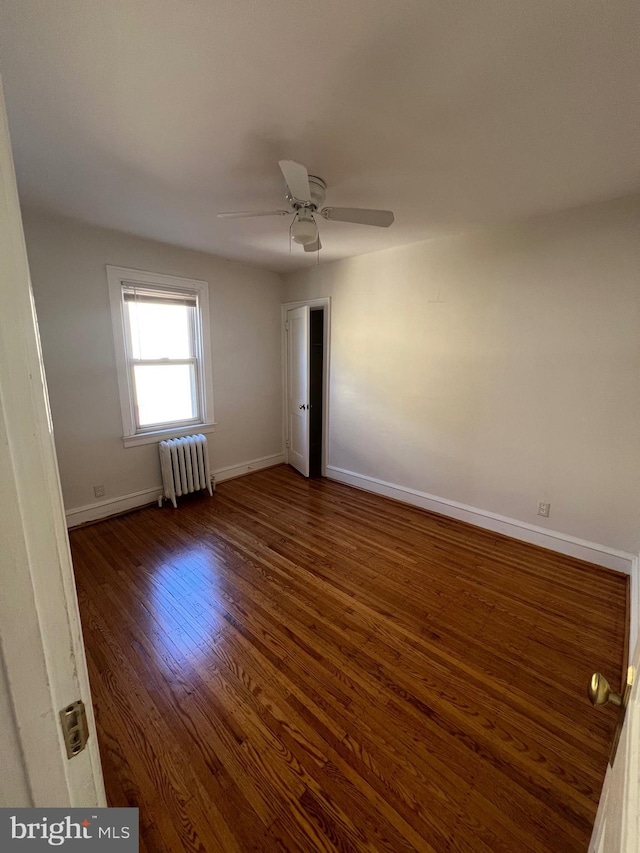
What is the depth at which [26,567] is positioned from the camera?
469 mm

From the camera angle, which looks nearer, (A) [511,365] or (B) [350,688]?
(B) [350,688]

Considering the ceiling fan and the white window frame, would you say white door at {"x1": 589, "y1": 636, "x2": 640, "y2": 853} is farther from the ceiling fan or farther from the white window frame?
the white window frame

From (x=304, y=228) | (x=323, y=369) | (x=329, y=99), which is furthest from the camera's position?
(x=323, y=369)

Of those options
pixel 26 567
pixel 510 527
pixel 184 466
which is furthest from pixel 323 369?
pixel 26 567

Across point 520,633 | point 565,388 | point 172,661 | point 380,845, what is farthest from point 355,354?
point 380,845

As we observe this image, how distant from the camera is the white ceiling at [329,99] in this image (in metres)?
1.09

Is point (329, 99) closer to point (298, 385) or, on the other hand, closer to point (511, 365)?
point (511, 365)

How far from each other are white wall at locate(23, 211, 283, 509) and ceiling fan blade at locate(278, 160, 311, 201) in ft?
7.13

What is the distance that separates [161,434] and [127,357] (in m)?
0.84

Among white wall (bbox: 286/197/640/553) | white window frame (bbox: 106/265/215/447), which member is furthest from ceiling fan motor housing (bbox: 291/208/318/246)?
white window frame (bbox: 106/265/215/447)

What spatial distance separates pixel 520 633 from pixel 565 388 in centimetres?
175

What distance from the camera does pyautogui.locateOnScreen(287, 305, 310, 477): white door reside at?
4250 millimetres
